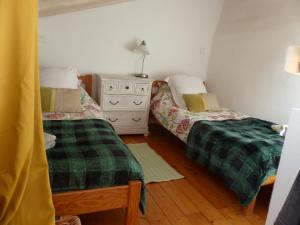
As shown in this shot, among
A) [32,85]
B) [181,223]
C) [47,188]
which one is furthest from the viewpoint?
[181,223]

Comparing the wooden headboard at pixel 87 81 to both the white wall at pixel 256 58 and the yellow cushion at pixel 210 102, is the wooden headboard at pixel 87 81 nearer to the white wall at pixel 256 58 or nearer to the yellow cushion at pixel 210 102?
the yellow cushion at pixel 210 102

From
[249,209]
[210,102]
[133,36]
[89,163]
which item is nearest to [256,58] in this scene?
[210,102]

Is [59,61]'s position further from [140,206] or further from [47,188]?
[47,188]

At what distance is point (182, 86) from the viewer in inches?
139

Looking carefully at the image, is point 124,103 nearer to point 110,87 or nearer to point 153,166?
point 110,87

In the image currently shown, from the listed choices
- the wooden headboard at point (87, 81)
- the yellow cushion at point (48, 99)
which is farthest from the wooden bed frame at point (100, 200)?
the wooden headboard at point (87, 81)

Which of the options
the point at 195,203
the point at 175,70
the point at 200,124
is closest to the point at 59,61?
the point at 175,70

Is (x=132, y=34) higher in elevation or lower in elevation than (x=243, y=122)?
higher

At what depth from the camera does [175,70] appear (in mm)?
3898

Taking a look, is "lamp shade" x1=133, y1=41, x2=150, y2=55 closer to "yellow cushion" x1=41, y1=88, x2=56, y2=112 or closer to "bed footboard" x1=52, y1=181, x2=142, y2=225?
"yellow cushion" x1=41, y1=88, x2=56, y2=112


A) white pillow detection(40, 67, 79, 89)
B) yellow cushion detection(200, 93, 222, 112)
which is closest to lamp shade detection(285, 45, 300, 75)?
yellow cushion detection(200, 93, 222, 112)

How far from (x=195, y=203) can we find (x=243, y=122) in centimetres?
120

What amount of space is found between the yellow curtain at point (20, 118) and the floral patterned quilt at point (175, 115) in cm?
210

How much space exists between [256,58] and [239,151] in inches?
64.8
